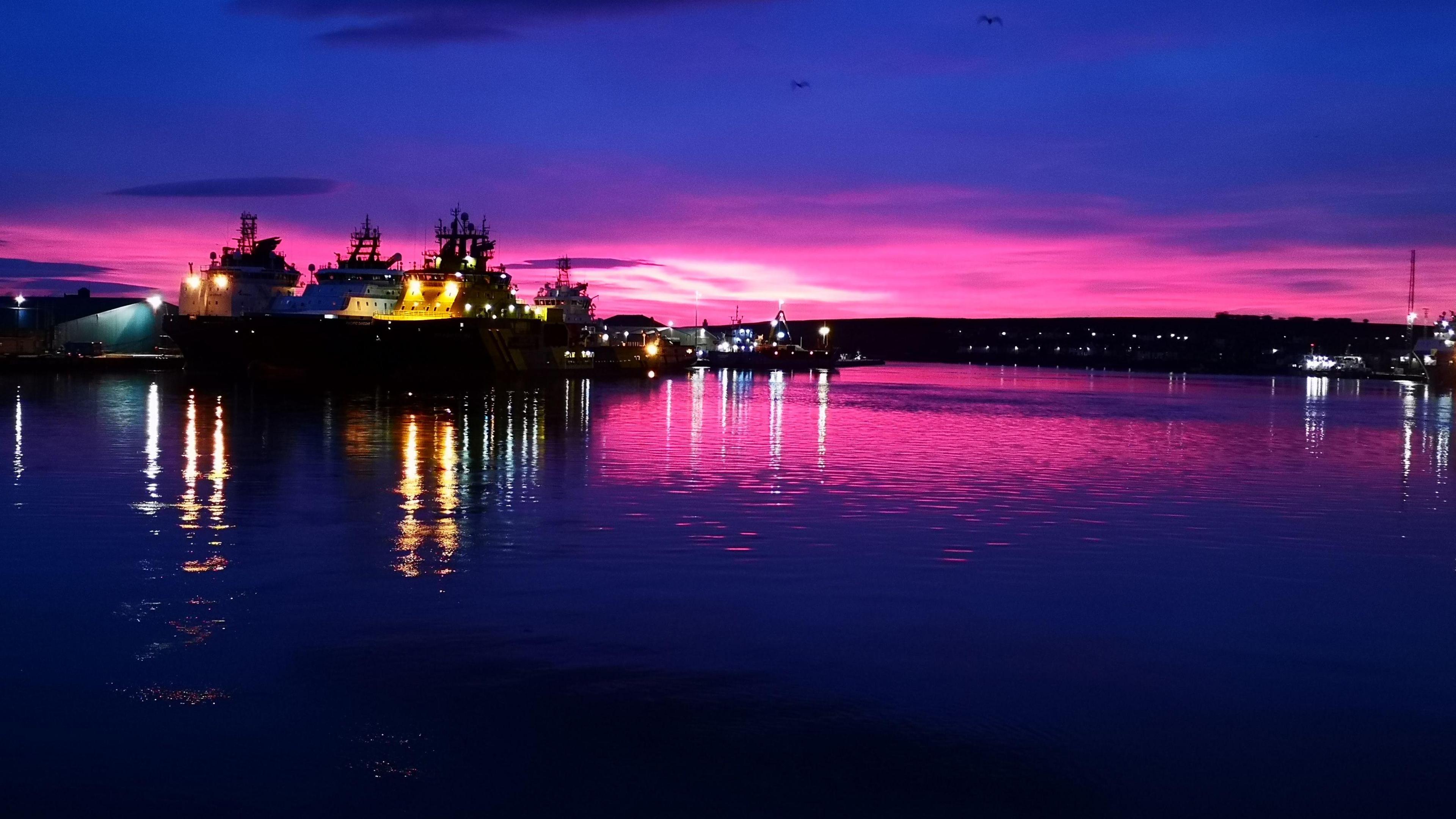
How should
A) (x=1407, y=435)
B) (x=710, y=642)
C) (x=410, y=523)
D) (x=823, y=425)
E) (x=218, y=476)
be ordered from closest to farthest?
(x=710, y=642)
(x=410, y=523)
(x=218, y=476)
(x=823, y=425)
(x=1407, y=435)

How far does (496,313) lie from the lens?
8356 cm

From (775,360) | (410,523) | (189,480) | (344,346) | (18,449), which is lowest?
(410,523)

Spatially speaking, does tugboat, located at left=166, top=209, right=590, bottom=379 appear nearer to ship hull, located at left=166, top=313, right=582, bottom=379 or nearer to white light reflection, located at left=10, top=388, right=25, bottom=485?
ship hull, located at left=166, top=313, right=582, bottom=379

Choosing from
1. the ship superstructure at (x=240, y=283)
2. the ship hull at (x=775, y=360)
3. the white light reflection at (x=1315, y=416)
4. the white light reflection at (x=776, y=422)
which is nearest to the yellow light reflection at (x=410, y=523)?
the white light reflection at (x=776, y=422)

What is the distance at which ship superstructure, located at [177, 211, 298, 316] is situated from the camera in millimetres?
82875

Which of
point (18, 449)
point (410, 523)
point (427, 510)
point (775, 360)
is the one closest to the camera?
point (410, 523)

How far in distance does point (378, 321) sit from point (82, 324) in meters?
42.9

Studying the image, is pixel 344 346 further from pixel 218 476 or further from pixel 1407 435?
pixel 1407 435

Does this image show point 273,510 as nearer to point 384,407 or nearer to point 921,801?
point 921,801

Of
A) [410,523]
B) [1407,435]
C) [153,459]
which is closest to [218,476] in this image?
[153,459]

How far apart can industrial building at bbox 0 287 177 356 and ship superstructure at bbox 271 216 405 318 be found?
836 inches

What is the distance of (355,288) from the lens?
269 feet

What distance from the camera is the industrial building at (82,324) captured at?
311ft

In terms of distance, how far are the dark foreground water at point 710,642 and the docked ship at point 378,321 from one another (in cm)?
4672
